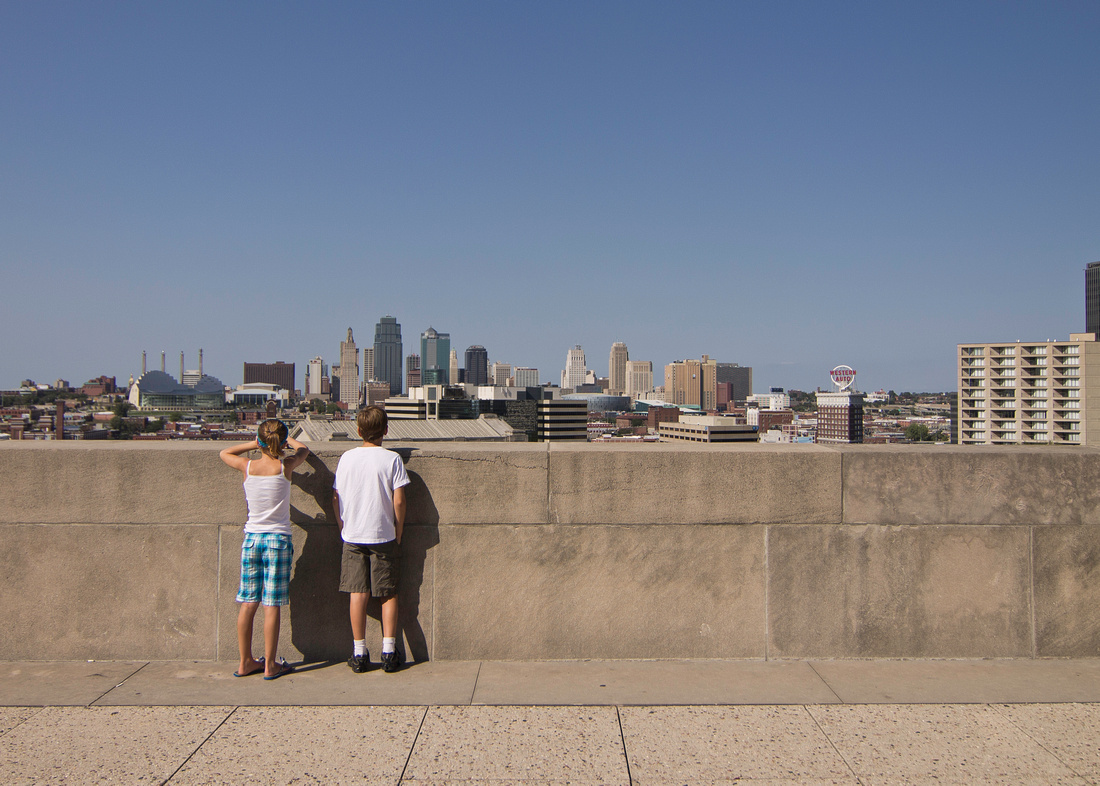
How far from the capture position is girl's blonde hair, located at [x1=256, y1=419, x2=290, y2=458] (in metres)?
3.72

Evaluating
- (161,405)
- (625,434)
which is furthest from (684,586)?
(161,405)

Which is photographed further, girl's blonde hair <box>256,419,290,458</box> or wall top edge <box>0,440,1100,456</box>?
wall top edge <box>0,440,1100,456</box>

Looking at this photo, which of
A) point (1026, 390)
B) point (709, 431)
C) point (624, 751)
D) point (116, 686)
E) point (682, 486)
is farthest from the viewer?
point (709, 431)

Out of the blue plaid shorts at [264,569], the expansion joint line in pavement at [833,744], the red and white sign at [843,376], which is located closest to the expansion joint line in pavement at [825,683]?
the expansion joint line in pavement at [833,744]

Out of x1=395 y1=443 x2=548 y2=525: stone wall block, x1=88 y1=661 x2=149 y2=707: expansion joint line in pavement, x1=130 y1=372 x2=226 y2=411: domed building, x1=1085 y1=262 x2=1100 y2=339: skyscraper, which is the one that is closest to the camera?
x1=88 y1=661 x2=149 y2=707: expansion joint line in pavement

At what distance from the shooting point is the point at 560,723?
3236 millimetres

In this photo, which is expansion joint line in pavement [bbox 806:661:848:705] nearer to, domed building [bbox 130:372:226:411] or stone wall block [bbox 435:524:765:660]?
stone wall block [bbox 435:524:765:660]

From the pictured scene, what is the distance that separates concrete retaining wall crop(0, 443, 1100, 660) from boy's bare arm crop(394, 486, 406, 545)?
0.17 m

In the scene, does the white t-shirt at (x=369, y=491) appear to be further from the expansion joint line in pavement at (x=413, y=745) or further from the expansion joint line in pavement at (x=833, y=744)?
the expansion joint line in pavement at (x=833, y=744)

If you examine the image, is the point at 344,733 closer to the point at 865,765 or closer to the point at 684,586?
the point at 684,586

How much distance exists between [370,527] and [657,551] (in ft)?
5.13

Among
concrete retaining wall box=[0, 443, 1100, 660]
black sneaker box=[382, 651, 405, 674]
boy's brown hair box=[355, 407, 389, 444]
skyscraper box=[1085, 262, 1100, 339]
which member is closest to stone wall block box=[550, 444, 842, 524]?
concrete retaining wall box=[0, 443, 1100, 660]

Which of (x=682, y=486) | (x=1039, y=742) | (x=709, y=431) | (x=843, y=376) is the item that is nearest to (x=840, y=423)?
(x=843, y=376)

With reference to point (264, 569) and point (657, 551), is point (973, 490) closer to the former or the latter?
point (657, 551)
